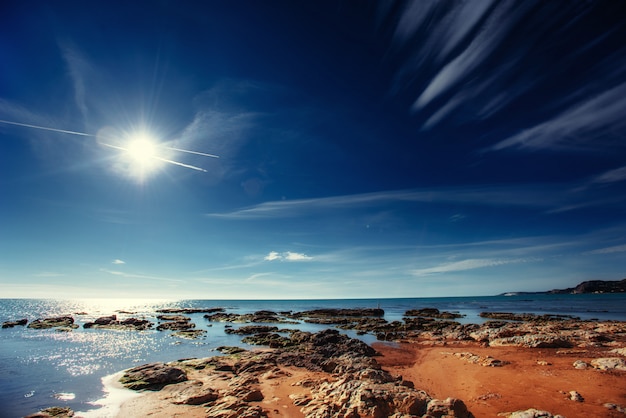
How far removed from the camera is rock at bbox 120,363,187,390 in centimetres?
1704

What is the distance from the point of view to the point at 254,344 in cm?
3384

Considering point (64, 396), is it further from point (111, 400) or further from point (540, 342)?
point (540, 342)

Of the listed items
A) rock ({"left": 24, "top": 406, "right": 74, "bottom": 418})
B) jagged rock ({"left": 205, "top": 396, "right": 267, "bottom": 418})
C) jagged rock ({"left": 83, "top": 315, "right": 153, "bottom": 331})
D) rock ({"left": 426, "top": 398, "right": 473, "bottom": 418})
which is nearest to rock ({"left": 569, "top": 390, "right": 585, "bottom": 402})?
rock ({"left": 426, "top": 398, "right": 473, "bottom": 418})

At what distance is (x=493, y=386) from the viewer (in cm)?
1505

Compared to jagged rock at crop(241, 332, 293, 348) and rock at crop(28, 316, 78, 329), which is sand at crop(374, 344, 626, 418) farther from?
rock at crop(28, 316, 78, 329)

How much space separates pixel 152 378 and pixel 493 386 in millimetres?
19379

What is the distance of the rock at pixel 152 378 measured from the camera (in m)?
17.0

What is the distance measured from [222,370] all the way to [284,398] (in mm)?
7975

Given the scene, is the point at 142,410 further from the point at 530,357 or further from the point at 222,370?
the point at 530,357

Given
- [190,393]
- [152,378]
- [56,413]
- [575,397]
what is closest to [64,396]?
[56,413]

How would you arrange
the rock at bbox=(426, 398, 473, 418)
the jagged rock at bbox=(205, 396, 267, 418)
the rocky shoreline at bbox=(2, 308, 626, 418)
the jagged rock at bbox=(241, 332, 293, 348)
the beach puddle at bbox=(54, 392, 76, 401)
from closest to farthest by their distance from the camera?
the rock at bbox=(426, 398, 473, 418) < the rocky shoreline at bbox=(2, 308, 626, 418) < the jagged rock at bbox=(205, 396, 267, 418) < the beach puddle at bbox=(54, 392, 76, 401) < the jagged rock at bbox=(241, 332, 293, 348)

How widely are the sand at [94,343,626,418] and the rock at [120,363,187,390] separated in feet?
3.92

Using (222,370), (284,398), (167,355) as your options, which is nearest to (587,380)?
(284,398)


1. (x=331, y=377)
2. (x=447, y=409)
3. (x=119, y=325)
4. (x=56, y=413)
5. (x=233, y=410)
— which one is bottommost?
(x=119, y=325)
